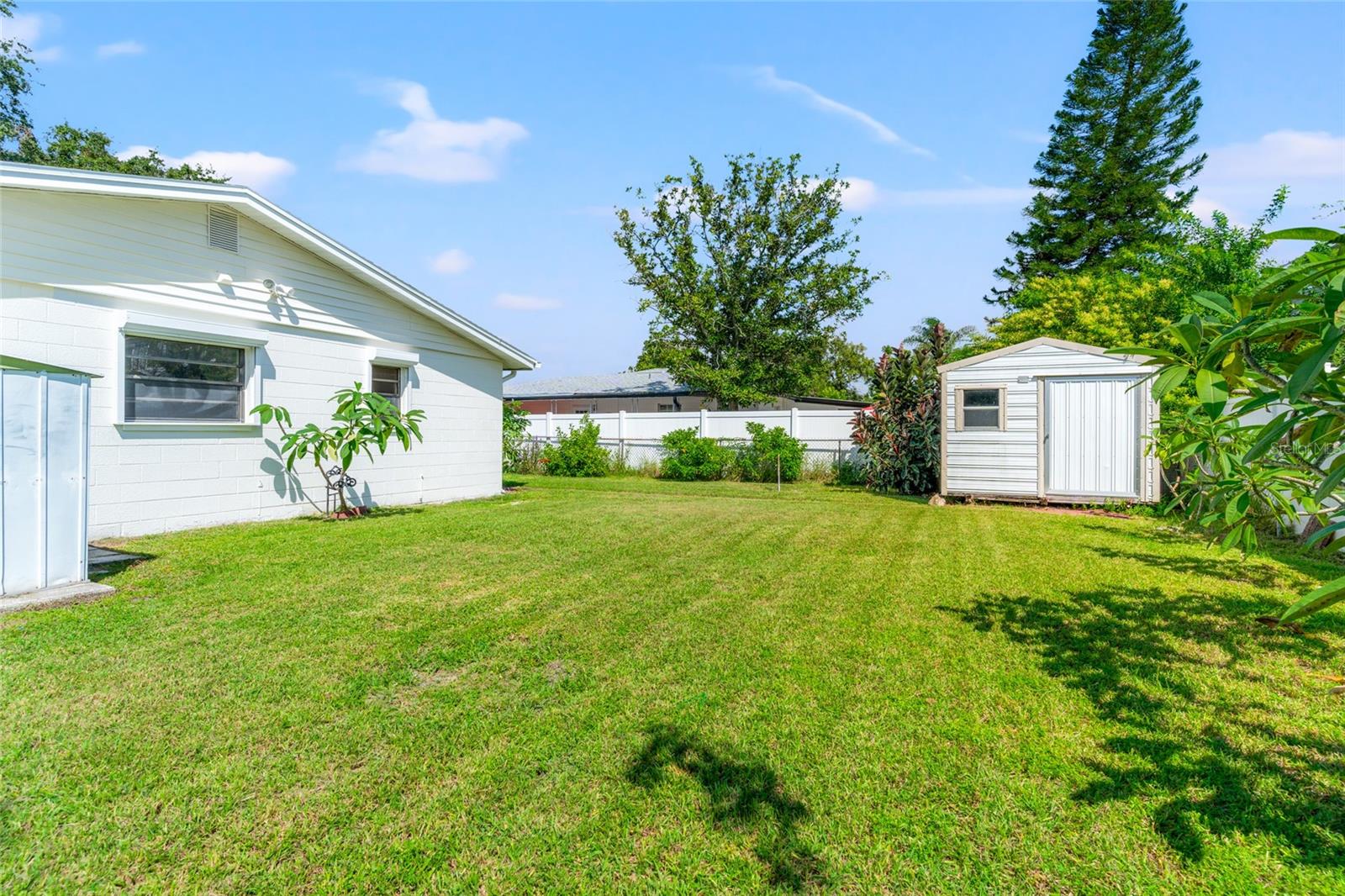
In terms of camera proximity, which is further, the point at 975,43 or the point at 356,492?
the point at 356,492

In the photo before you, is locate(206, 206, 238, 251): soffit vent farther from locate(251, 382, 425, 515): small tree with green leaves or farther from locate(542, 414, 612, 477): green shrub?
locate(542, 414, 612, 477): green shrub

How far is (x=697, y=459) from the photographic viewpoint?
52.3ft

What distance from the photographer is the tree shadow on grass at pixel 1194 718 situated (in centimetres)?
208

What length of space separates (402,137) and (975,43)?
899 cm

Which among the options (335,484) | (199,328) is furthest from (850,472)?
(199,328)

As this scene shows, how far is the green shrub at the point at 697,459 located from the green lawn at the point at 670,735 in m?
10.6

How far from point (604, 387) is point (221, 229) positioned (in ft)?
82.2

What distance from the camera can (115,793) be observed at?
2186 mm

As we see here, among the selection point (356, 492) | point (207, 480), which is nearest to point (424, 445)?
point (356, 492)

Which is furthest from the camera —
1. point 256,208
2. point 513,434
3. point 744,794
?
point 513,434

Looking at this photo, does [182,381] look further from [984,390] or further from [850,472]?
[850,472]

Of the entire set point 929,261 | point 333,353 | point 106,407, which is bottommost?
point 106,407

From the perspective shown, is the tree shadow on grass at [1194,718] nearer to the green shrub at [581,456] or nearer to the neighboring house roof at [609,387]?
the green shrub at [581,456]

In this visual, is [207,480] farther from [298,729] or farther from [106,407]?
[298,729]
